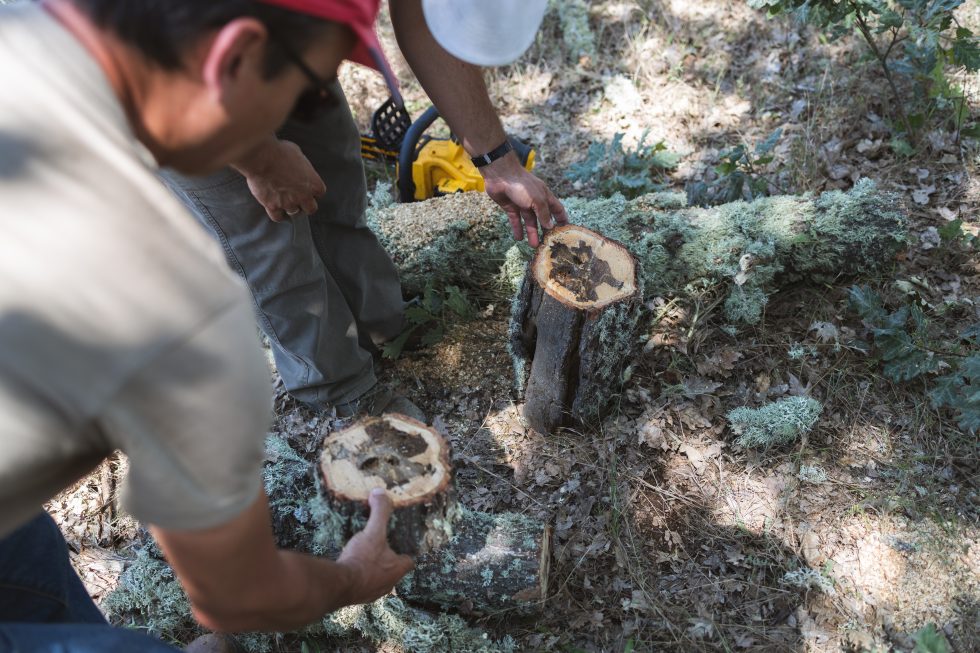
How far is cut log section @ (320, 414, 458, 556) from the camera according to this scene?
6.18 ft

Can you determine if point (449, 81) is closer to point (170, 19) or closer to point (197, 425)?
point (170, 19)

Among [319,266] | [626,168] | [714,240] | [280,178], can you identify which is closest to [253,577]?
[280,178]

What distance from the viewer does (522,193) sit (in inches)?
101

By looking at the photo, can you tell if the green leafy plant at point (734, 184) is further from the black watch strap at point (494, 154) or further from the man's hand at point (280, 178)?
the man's hand at point (280, 178)

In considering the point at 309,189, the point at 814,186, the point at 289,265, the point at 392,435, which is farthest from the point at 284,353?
the point at 814,186

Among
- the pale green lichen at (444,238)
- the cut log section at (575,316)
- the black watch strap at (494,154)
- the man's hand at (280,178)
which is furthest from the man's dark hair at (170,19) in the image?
the pale green lichen at (444,238)

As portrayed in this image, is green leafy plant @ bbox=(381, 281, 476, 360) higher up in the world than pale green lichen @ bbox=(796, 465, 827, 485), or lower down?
A: higher up

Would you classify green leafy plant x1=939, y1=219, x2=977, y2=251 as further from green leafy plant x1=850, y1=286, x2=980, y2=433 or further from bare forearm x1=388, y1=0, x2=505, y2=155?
bare forearm x1=388, y1=0, x2=505, y2=155

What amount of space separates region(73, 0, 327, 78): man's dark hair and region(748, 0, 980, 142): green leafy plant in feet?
9.74

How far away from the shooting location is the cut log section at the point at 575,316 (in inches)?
97.7

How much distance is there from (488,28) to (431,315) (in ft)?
5.13

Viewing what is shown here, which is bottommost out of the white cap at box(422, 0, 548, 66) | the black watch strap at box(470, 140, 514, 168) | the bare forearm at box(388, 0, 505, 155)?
the black watch strap at box(470, 140, 514, 168)

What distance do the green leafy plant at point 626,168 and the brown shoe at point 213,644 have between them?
2.77m

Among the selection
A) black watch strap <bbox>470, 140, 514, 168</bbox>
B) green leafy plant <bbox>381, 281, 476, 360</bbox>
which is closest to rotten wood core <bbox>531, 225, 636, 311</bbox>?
black watch strap <bbox>470, 140, 514, 168</bbox>
